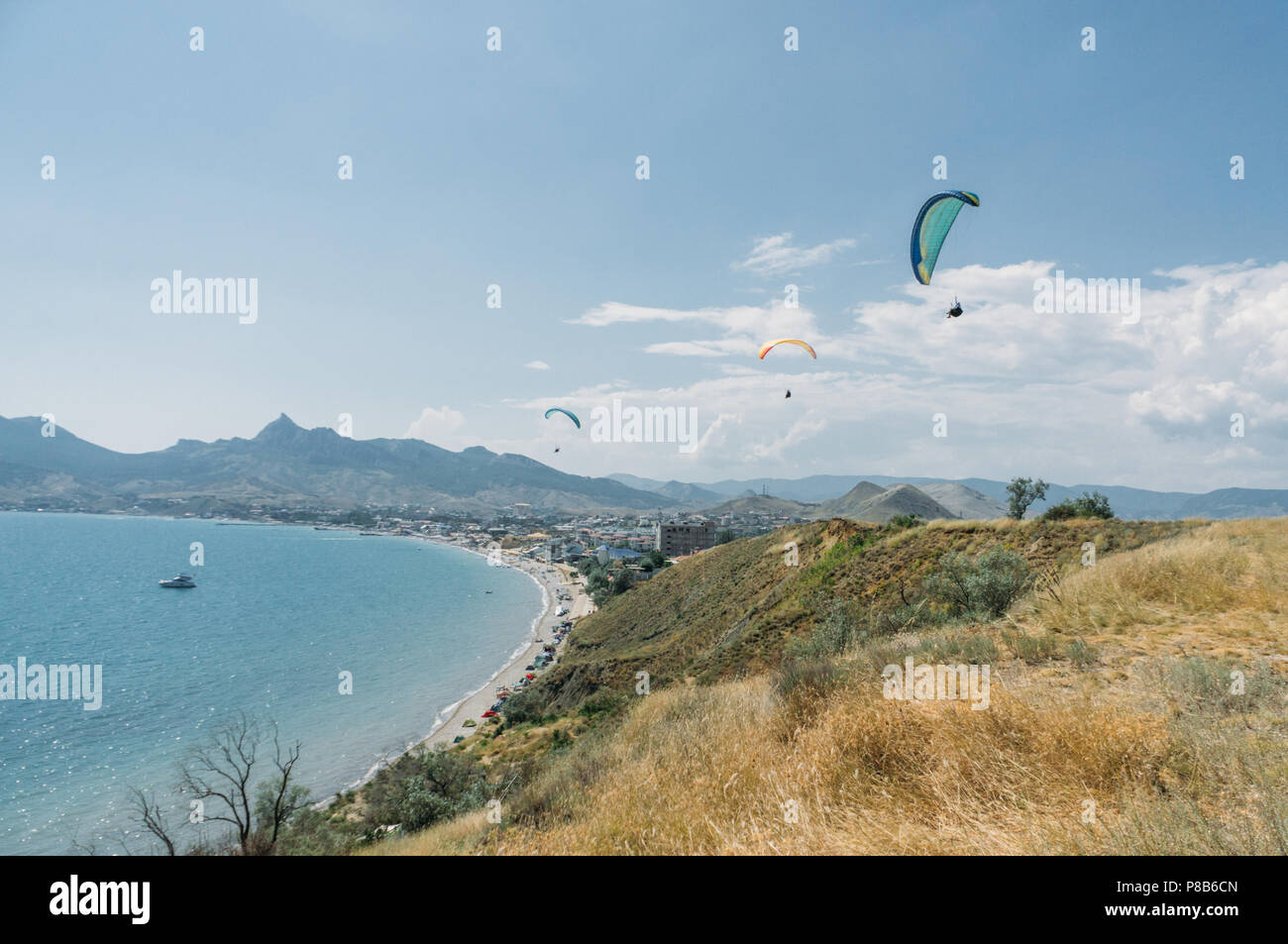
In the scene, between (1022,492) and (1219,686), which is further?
(1022,492)

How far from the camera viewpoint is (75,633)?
221 feet

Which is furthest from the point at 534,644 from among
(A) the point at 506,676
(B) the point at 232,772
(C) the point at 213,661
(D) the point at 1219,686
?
(D) the point at 1219,686

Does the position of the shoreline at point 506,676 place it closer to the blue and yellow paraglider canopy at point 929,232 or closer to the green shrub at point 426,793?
the green shrub at point 426,793

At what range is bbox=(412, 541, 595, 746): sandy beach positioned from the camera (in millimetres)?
40519

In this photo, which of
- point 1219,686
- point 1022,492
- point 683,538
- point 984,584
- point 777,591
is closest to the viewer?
point 1219,686

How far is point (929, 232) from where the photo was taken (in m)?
16.8

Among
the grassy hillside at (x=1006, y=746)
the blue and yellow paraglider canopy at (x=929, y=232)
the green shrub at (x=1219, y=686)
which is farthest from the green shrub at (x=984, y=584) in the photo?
the blue and yellow paraglider canopy at (x=929, y=232)

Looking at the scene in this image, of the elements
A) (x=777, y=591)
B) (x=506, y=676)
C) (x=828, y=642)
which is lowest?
(x=506, y=676)

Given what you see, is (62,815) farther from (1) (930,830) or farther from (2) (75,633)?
(2) (75,633)

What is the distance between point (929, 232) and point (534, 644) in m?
61.7

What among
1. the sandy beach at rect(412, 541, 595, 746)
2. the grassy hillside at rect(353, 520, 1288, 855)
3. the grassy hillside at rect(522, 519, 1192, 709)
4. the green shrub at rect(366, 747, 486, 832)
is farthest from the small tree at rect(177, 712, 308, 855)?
the grassy hillside at rect(353, 520, 1288, 855)

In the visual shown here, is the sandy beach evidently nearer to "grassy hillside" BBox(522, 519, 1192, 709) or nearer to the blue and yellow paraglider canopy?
"grassy hillside" BBox(522, 519, 1192, 709)

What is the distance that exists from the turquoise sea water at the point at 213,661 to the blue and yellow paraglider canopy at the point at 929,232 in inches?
1584

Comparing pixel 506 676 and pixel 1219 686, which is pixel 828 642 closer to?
pixel 1219 686
